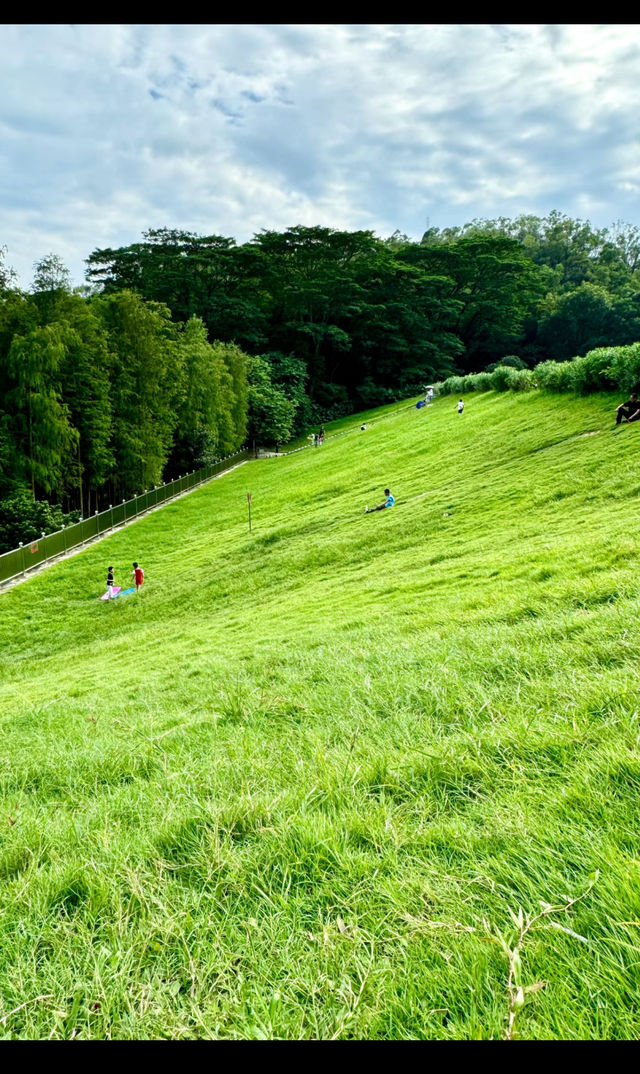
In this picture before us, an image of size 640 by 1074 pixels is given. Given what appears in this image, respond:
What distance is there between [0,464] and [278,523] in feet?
38.9

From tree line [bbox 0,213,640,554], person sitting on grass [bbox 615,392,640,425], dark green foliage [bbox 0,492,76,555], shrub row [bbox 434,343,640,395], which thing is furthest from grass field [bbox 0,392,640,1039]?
tree line [bbox 0,213,640,554]

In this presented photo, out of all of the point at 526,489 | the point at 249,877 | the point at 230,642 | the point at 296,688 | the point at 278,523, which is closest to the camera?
the point at 249,877

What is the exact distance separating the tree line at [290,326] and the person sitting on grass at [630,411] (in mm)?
21123

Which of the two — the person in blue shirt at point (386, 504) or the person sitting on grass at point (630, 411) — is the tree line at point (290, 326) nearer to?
the person in blue shirt at point (386, 504)

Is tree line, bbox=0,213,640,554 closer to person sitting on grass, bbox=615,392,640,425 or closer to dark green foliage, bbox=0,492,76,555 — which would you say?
dark green foliage, bbox=0,492,76,555

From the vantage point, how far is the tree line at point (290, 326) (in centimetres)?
2766

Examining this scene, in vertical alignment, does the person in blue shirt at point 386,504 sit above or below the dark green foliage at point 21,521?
below

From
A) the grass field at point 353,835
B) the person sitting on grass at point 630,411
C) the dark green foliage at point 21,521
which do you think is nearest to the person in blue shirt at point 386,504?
the person sitting on grass at point 630,411

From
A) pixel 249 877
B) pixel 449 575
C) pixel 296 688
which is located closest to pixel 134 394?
pixel 449 575

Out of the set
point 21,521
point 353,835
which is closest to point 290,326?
point 21,521

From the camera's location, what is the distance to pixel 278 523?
19.4 meters

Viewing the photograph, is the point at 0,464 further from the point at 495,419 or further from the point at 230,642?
the point at 495,419

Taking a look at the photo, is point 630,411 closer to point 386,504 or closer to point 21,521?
point 386,504

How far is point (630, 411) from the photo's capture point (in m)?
14.4
